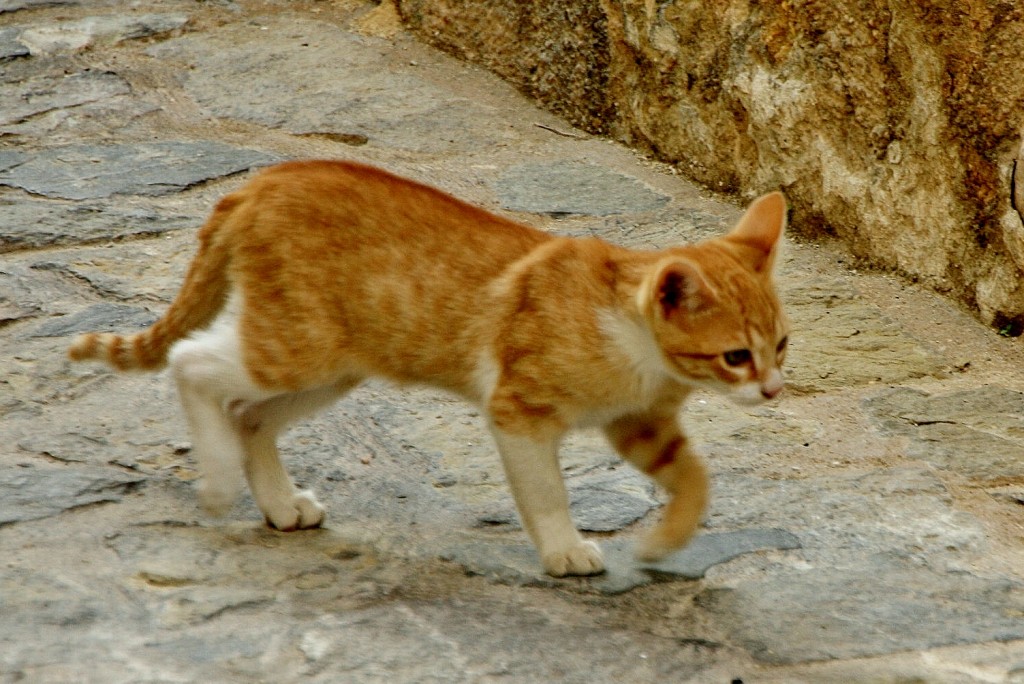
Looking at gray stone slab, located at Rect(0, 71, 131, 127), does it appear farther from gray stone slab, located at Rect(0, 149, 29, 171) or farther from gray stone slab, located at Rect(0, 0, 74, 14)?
gray stone slab, located at Rect(0, 0, 74, 14)

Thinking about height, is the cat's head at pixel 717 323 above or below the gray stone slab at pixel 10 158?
above

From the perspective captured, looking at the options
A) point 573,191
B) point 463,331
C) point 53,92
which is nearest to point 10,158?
point 53,92

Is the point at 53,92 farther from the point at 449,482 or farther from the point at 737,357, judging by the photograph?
the point at 737,357

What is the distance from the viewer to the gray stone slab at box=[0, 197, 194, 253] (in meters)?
4.77

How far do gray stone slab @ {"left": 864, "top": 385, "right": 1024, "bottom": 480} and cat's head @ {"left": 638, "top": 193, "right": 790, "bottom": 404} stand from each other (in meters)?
0.83

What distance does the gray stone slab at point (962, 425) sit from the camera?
371 cm

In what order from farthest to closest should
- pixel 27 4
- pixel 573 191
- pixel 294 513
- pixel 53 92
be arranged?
pixel 27 4
pixel 53 92
pixel 573 191
pixel 294 513

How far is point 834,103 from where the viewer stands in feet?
15.8

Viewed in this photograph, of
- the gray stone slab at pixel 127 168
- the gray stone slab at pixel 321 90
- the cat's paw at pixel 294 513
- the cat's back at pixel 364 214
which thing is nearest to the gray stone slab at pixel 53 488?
the cat's paw at pixel 294 513

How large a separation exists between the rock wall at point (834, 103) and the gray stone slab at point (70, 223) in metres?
1.90

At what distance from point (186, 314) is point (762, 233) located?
4.89 feet

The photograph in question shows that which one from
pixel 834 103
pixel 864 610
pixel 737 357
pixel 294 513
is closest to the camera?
pixel 864 610

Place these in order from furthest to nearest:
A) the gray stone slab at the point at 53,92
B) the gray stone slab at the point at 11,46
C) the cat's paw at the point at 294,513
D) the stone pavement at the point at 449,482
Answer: the gray stone slab at the point at 11,46 → the gray stone slab at the point at 53,92 → the cat's paw at the point at 294,513 → the stone pavement at the point at 449,482

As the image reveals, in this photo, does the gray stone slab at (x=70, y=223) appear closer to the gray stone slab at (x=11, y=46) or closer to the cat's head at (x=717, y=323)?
the gray stone slab at (x=11, y=46)
